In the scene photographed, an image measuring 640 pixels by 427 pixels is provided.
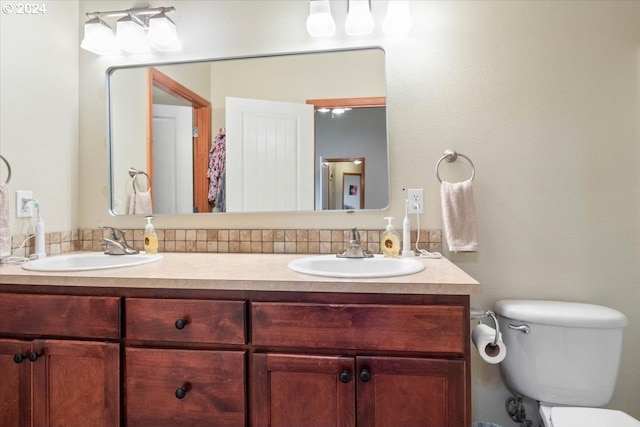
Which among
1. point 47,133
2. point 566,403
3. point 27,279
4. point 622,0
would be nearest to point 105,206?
point 47,133

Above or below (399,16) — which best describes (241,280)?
below

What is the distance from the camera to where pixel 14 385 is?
107cm

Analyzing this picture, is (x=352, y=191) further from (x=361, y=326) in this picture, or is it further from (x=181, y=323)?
(x=181, y=323)

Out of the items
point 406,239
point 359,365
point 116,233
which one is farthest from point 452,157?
point 116,233

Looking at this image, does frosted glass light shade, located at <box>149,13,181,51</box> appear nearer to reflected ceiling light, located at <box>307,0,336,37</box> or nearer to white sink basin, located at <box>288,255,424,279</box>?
reflected ceiling light, located at <box>307,0,336,37</box>

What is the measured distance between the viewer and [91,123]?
5.56 feet

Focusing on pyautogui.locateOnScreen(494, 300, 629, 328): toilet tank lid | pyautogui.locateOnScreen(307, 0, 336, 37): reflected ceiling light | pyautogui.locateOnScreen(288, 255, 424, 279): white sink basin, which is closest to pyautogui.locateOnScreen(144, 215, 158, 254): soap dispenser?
pyautogui.locateOnScreen(288, 255, 424, 279): white sink basin

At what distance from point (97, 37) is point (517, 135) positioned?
2.05 metres

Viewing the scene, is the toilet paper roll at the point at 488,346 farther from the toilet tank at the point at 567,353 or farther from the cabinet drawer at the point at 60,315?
the cabinet drawer at the point at 60,315

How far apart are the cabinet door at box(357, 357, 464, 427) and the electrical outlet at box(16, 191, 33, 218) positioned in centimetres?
155

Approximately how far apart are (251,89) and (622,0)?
1.67 m

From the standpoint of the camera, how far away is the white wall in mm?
1370

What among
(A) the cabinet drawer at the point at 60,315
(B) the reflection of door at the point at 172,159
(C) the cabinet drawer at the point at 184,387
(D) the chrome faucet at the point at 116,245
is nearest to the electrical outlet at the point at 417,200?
(C) the cabinet drawer at the point at 184,387

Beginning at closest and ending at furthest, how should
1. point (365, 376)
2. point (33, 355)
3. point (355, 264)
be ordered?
1. point (365, 376)
2. point (33, 355)
3. point (355, 264)
